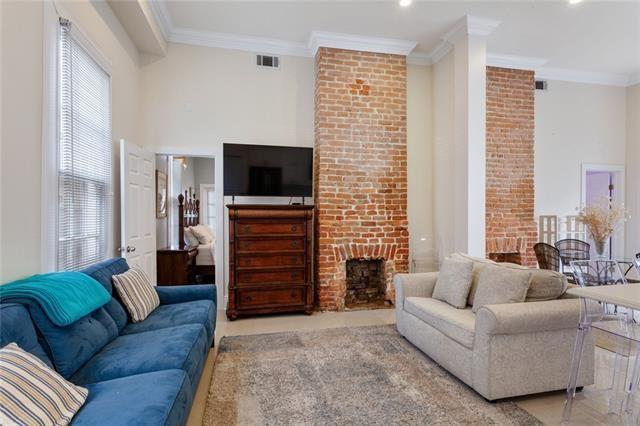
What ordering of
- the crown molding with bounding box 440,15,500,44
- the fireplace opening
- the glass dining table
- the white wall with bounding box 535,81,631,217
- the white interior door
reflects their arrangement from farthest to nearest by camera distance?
the white wall with bounding box 535,81,631,217 → the fireplace opening → the crown molding with bounding box 440,15,500,44 → the white interior door → the glass dining table

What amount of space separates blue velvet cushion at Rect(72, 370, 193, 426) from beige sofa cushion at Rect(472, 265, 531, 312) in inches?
85.1

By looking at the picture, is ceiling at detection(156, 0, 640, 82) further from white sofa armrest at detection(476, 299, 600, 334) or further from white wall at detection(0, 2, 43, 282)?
white sofa armrest at detection(476, 299, 600, 334)

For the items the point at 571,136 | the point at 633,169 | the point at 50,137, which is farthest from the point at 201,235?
the point at 633,169

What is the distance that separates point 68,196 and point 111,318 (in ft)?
3.35

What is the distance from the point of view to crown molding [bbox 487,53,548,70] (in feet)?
16.6

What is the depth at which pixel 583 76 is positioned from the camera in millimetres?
5727

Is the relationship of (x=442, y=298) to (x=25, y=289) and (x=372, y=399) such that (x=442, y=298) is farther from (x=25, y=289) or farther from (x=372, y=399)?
(x=25, y=289)

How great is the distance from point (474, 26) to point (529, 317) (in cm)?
358

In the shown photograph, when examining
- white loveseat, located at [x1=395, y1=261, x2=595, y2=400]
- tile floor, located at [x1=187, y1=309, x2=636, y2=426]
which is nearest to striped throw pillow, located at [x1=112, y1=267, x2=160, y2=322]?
tile floor, located at [x1=187, y1=309, x2=636, y2=426]

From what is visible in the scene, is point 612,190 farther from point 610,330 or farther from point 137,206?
point 137,206

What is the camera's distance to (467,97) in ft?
13.6

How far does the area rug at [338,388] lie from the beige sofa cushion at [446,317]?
0.35m

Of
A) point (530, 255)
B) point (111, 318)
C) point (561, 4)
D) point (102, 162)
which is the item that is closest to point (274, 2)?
point (102, 162)

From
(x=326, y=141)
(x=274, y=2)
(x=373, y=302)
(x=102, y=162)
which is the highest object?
(x=274, y=2)
